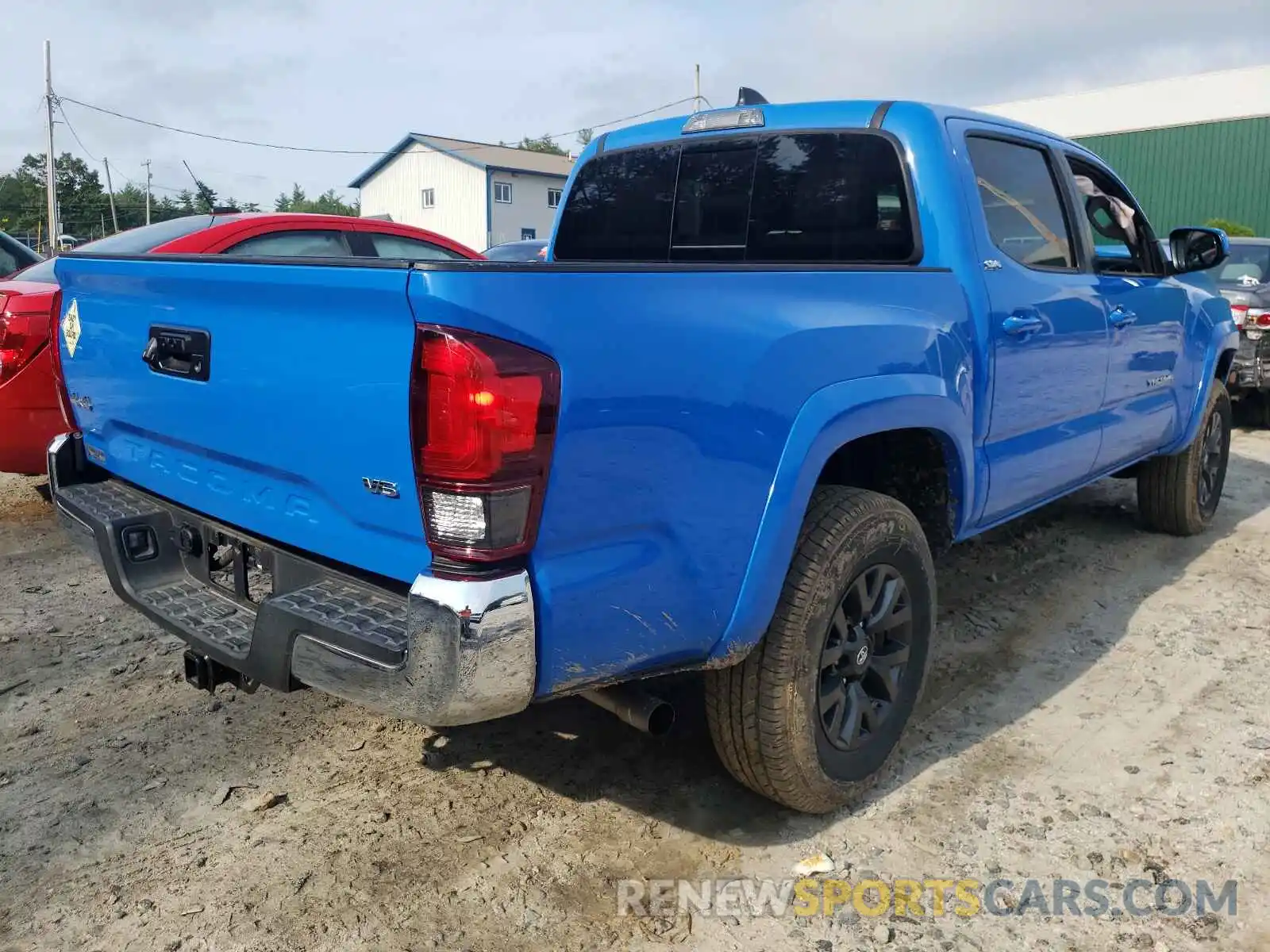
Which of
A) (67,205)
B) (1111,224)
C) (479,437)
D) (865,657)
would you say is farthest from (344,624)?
(67,205)

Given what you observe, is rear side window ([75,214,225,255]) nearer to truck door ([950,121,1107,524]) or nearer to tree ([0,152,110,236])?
truck door ([950,121,1107,524])

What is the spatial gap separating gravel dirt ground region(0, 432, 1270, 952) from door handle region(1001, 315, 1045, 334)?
1289 mm

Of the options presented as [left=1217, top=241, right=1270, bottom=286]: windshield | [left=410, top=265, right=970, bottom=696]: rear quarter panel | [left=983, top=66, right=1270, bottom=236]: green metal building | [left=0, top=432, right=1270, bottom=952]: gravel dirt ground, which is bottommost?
[left=0, top=432, right=1270, bottom=952]: gravel dirt ground

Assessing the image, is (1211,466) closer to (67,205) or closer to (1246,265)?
(1246,265)

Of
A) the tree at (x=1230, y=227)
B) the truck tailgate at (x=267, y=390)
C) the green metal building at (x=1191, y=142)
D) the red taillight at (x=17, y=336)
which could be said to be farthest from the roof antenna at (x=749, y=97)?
the green metal building at (x=1191, y=142)

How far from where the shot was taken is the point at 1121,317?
4035mm

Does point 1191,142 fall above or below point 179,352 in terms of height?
above

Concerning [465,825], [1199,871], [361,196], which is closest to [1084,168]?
[1199,871]

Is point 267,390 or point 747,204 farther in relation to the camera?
point 747,204

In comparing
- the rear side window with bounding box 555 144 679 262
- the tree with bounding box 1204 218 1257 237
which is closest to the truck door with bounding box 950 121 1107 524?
the rear side window with bounding box 555 144 679 262

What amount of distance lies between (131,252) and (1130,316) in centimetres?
446

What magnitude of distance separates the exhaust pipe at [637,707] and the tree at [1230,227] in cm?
2304

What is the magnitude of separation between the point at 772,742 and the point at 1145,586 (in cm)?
305

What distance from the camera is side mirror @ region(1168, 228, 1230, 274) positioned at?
459 cm
